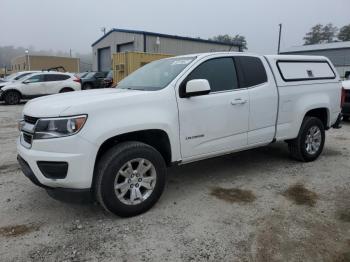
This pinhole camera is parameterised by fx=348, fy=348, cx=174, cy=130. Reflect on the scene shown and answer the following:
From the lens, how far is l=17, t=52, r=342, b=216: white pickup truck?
3375 mm

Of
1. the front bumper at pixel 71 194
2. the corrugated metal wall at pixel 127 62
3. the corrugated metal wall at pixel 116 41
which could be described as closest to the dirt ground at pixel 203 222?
the front bumper at pixel 71 194

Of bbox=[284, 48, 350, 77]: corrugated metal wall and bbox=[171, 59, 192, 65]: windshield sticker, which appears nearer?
bbox=[171, 59, 192, 65]: windshield sticker

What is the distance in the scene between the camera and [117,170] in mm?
3535

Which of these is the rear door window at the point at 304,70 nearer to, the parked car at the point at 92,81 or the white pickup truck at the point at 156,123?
the white pickup truck at the point at 156,123

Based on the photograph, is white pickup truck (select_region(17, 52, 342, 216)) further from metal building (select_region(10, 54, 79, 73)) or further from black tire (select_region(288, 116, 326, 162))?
metal building (select_region(10, 54, 79, 73))

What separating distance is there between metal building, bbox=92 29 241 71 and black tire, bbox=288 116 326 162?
20194mm

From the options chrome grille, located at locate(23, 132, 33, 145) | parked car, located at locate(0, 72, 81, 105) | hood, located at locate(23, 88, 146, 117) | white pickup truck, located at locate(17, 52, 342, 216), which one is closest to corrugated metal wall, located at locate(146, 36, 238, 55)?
parked car, located at locate(0, 72, 81, 105)

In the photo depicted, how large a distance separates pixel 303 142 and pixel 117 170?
135 inches

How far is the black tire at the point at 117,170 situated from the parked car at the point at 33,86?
14.5m

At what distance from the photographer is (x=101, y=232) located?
3465mm

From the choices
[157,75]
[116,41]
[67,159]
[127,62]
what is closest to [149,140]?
[157,75]

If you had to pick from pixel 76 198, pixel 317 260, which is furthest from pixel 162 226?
pixel 317 260

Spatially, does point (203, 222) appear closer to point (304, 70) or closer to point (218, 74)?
point (218, 74)

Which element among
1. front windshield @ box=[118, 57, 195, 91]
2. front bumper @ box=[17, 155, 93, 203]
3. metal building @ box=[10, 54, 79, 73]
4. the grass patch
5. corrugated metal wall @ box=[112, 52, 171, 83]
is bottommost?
the grass patch
